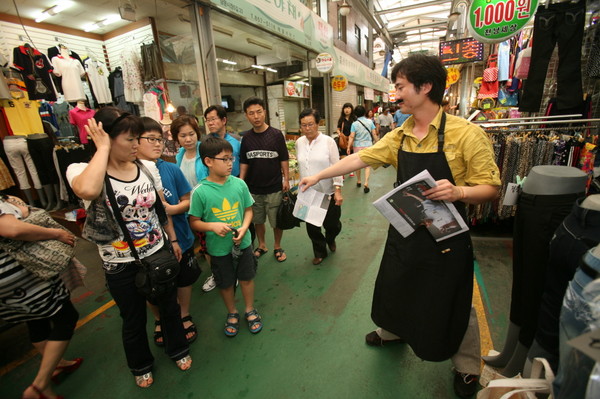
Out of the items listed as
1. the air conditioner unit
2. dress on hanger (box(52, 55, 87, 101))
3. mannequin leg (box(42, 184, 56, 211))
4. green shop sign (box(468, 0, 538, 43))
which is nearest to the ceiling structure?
green shop sign (box(468, 0, 538, 43))

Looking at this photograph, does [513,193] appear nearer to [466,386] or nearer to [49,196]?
[466,386]

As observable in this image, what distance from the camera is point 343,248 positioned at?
3.86 metres

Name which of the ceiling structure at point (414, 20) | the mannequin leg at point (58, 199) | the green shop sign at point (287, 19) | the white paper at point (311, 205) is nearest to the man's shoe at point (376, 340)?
the white paper at point (311, 205)

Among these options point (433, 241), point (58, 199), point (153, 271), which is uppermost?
point (433, 241)

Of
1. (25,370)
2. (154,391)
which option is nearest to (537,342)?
(154,391)

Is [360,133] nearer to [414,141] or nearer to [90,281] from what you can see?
[414,141]

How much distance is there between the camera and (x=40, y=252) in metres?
1.72

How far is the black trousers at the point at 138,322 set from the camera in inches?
70.2

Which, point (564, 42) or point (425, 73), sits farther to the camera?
point (564, 42)

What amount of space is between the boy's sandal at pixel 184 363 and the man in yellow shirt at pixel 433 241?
149 centimetres

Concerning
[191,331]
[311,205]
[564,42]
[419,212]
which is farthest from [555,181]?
[564,42]

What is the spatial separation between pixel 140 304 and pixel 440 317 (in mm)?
1929

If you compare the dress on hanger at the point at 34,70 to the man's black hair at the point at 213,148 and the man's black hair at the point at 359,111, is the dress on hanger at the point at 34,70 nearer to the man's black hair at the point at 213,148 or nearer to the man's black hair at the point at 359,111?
the man's black hair at the point at 213,148

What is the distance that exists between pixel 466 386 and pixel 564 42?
4136 millimetres
